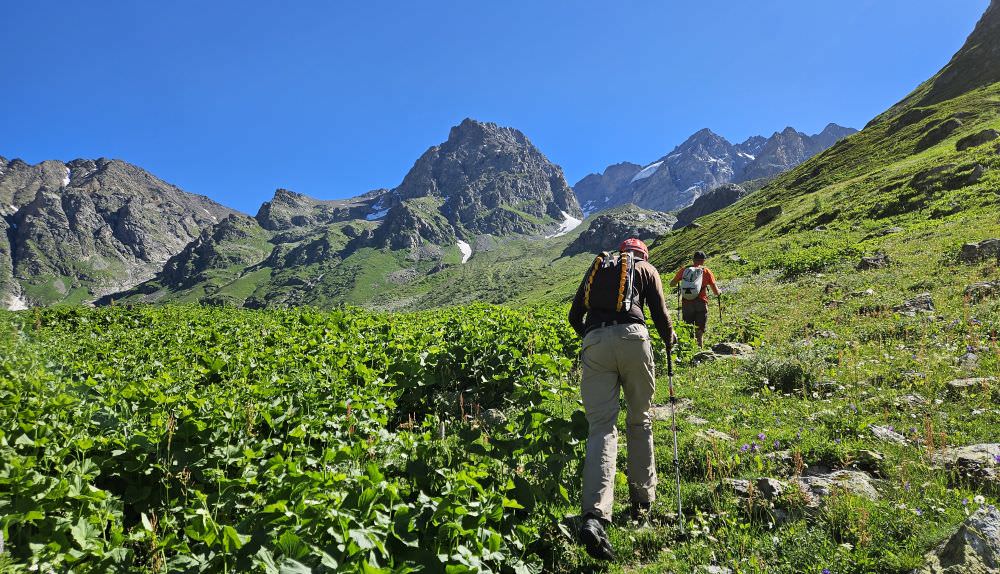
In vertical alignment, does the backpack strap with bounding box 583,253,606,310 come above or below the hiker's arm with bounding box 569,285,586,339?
above

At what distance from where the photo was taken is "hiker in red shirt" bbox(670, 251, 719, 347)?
15.0 metres

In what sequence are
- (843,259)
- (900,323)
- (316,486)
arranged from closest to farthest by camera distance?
(316,486), (900,323), (843,259)

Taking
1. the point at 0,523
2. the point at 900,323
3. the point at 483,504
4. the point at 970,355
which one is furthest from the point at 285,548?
the point at 900,323

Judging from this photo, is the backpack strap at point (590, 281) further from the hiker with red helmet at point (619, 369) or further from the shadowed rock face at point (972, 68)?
the shadowed rock face at point (972, 68)

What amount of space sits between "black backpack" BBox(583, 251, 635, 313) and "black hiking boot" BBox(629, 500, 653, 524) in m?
2.57

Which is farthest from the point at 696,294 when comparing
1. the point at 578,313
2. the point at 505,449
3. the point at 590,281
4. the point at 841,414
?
the point at 505,449

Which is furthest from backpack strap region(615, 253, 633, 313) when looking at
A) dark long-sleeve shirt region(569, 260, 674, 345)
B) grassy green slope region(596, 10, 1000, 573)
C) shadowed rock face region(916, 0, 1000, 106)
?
shadowed rock face region(916, 0, 1000, 106)

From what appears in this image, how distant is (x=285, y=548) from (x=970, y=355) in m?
13.4

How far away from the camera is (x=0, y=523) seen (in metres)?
3.43

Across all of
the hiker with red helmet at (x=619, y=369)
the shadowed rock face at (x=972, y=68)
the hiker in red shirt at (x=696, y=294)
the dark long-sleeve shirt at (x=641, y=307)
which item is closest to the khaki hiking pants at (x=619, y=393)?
the hiker with red helmet at (x=619, y=369)

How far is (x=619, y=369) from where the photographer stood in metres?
6.19

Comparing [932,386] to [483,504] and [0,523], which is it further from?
[0,523]

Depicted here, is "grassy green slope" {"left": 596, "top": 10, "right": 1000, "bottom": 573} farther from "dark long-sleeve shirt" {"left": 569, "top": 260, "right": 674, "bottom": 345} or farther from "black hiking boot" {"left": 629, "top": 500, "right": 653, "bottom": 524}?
"dark long-sleeve shirt" {"left": 569, "top": 260, "right": 674, "bottom": 345}

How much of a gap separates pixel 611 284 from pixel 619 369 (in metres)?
1.14
